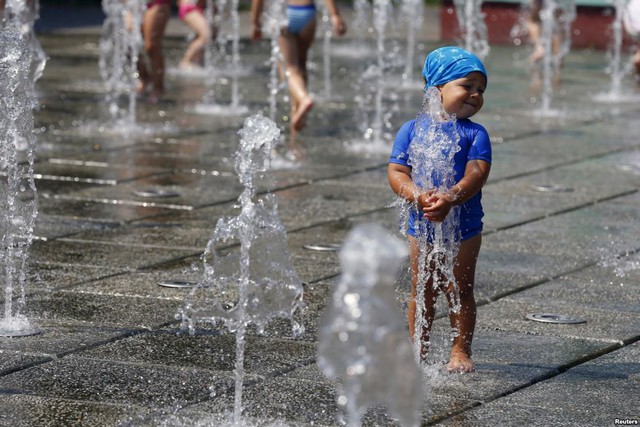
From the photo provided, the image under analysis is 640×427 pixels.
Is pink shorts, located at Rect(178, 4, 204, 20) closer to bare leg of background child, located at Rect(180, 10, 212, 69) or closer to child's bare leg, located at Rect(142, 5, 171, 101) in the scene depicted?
bare leg of background child, located at Rect(180, 10, 212, 69)

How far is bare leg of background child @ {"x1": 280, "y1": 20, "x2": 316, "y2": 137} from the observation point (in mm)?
11047

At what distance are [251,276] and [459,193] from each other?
1.00 m

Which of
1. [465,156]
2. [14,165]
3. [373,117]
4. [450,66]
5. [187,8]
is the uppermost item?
[450,66]

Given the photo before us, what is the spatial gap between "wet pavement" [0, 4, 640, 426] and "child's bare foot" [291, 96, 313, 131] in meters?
0.16

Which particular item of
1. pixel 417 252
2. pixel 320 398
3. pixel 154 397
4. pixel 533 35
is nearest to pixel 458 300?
pixel 417 252

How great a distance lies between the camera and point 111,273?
6762 mm

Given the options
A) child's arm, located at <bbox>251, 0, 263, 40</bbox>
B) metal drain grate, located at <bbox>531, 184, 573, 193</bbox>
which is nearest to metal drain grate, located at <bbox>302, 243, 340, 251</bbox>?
metal drain grate, located at <bbox>531, 184, 573, 193</bbox>

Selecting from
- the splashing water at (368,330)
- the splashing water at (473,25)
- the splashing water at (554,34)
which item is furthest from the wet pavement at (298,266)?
the splashing water at (473,25)

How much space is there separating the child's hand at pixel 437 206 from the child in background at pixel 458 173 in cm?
9

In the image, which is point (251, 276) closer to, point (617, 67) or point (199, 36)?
point (199, 36)

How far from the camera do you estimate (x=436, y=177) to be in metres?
5.11

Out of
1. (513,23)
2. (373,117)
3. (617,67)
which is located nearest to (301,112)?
(373,117)

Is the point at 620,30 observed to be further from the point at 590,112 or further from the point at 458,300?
the point at 458,300

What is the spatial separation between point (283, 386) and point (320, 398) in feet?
0.64
